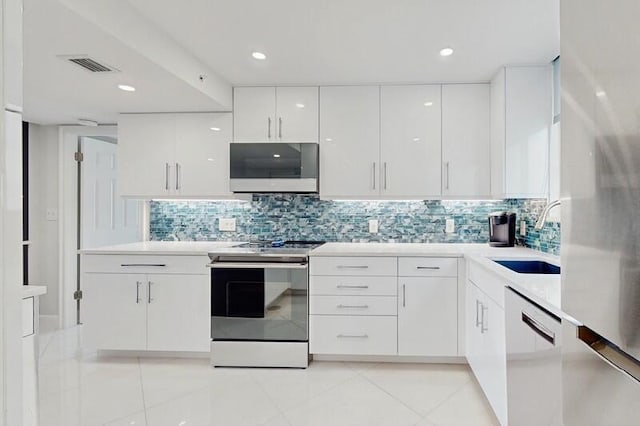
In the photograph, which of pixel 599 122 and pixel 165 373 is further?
pixel 165 373

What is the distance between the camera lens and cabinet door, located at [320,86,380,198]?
10.9ft

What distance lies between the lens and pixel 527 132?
2.95 metres

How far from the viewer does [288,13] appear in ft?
7.06

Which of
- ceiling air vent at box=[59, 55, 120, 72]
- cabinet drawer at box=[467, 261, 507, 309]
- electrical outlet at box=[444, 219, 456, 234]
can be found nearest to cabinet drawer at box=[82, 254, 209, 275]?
ceiling air vent at box=[59, 55, 120, 72]

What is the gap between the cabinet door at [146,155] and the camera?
11.5 ft

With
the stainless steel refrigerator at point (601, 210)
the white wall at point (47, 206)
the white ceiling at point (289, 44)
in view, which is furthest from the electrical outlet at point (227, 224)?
the stainless steel refrigerator at point (601, 210)

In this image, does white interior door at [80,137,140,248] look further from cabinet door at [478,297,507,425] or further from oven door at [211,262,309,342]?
cabinet door at [478,297,507,425]

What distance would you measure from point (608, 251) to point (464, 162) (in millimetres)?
2701

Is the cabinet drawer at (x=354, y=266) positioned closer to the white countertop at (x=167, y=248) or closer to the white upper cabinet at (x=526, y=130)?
the white countertop at (x=167, y=248)

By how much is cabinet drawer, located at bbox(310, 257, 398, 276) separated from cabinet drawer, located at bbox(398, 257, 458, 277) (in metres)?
0.07

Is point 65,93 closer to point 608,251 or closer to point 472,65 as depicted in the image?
point 472,65

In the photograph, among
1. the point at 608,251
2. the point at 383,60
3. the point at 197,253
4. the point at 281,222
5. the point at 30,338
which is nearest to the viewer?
the point at 608,251

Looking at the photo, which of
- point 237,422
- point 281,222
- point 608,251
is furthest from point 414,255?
point 608,251

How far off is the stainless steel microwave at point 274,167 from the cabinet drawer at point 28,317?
1982mm
